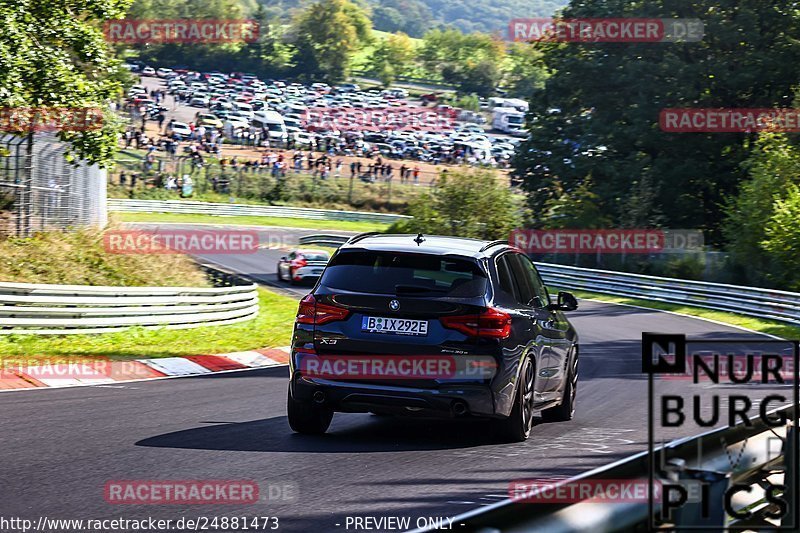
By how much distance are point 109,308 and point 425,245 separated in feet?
34.9

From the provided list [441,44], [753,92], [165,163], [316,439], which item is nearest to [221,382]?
[316,439]

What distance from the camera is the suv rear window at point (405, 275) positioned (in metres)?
9.30

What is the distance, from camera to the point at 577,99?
54.6 meters

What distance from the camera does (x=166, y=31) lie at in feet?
380

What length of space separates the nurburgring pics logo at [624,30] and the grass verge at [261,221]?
1661 cm

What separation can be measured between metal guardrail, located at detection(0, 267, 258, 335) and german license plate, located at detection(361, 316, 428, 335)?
934cm

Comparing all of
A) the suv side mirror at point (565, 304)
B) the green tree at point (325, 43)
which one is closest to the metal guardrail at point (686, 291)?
the suv side mirror at point (565, 304)

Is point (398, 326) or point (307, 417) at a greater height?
point (398, 326)

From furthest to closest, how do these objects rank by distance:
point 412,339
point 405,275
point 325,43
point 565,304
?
point 325,43, point 565,304, point 405,275, point 412,339

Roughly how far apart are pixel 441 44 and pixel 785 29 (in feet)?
500

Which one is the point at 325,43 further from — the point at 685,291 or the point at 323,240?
the point at 685,291

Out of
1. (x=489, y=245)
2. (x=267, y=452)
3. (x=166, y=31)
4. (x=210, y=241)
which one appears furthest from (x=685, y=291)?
(x=166, y=31)

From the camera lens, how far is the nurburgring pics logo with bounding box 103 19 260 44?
4323cm

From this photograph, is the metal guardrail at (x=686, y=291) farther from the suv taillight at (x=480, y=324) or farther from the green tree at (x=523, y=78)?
the green tree at (x=523, y=78)
